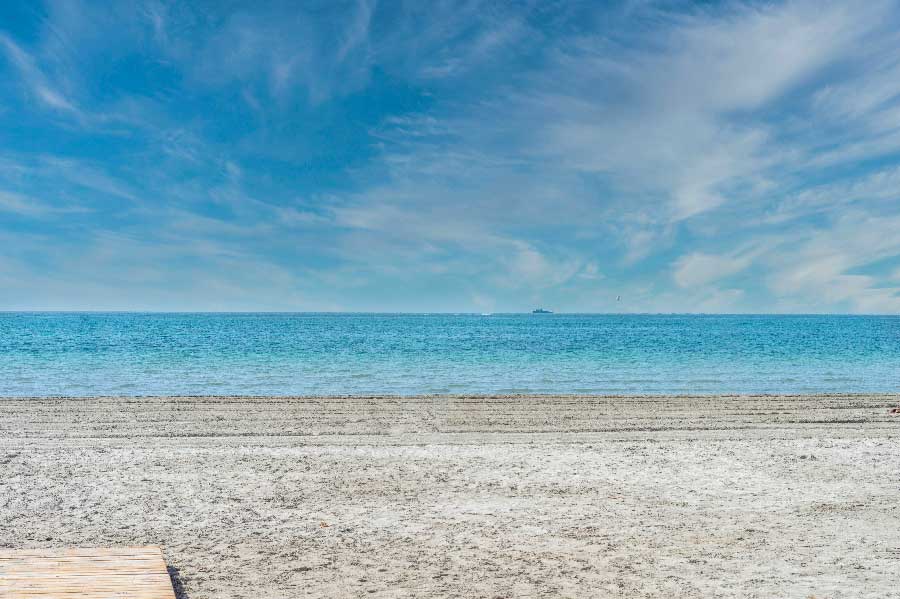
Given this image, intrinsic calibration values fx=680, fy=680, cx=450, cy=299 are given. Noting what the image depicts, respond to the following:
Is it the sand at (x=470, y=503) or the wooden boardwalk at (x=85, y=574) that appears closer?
the wooden boardwalk at (x=85, y=574)

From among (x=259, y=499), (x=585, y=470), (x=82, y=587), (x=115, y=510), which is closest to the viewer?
(x=82, y=587)

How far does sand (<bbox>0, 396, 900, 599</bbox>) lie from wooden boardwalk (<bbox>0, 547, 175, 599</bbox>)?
1.69ft

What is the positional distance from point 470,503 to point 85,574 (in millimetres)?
4179

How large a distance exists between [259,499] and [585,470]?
445 cm

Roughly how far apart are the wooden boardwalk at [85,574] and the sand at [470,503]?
516 millimetres

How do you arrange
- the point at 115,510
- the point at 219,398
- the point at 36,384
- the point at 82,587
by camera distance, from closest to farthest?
the point at 82,587 < the point at 115,510 < the point at 219,398 < the point at 36,384

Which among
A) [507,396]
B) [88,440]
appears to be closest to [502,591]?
[88,440]

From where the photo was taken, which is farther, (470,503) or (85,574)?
(470,503)

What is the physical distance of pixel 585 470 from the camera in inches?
378

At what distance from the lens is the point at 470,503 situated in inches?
315

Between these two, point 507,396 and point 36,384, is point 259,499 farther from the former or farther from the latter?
point 36,384

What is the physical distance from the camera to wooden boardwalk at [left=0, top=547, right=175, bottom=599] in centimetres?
477

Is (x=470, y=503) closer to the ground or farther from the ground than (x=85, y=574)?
farther from the ground

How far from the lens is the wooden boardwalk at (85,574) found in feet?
15.6
